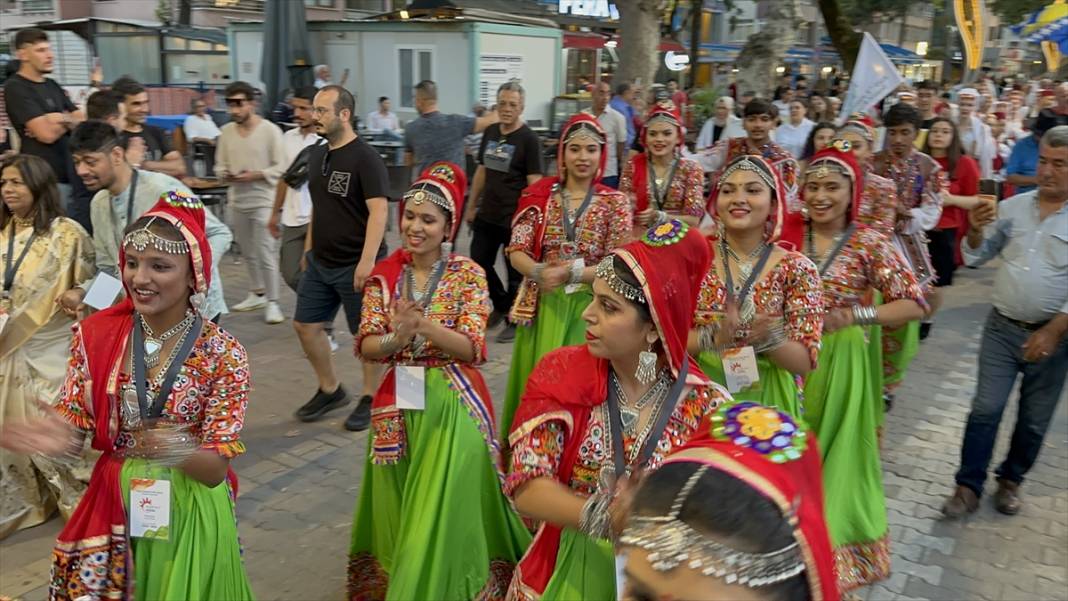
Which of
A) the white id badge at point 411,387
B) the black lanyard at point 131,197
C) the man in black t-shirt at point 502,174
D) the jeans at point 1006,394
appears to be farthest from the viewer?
the man in black t-shirt at point 502,174

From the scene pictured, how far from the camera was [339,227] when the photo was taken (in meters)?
5.37

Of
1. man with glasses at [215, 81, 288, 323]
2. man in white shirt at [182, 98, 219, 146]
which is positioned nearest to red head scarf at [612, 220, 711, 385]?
man with glasses at [215, 81, 288, 323]

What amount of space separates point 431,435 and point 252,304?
5.38 metres

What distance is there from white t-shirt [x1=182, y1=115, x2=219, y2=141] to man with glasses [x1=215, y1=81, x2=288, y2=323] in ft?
18.5

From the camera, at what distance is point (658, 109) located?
245 inches

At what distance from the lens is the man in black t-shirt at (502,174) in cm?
711

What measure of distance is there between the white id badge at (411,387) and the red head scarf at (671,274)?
1276 millimetres

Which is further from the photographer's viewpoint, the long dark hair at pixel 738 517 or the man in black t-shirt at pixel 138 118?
the man in black t-shirt at pixel 138 118

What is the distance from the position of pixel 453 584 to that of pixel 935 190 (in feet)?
17.4

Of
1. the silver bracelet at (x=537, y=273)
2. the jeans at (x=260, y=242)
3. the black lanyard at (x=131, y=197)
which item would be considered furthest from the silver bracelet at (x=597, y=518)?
the jeans at (x=260, y=242)

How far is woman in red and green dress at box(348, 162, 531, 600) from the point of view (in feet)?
10.6

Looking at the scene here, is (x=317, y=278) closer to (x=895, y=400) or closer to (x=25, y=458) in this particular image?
(x=25, y=458)

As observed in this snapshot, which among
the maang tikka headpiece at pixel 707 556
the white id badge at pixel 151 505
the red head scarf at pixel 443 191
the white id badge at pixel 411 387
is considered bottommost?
the white id badge at pixel 151 505

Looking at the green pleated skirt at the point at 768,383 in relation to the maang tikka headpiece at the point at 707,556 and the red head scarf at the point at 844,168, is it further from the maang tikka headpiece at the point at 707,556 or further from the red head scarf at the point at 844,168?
the maang tikka headpiece at the point at 707,556
